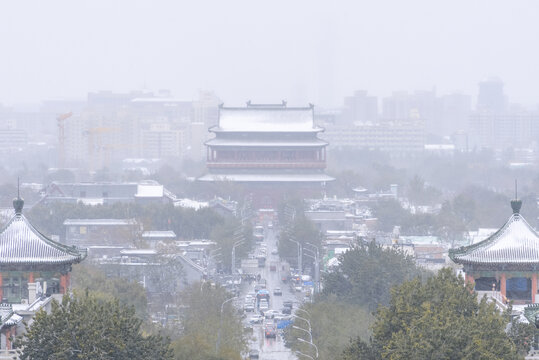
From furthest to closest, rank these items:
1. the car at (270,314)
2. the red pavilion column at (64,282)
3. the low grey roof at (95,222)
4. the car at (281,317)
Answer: the low grey roof at (95,222), the car at (270,314), the car at (281,317), the red pavilion column at (64,282)

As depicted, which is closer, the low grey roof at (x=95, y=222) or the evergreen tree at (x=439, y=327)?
the evergreen tree at (x=439, y=327)

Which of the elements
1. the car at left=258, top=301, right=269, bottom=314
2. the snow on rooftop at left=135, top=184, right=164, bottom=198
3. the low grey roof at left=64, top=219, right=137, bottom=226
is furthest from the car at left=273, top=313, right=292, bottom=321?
the snow on rooftop at left=135, top=184, right=164, bottom=198

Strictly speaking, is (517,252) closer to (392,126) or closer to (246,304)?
(246,304)

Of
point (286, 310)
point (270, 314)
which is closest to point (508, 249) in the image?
point (270, 314)

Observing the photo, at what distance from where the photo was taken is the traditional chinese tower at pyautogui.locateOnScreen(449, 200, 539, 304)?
39.5 metres

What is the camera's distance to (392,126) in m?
194

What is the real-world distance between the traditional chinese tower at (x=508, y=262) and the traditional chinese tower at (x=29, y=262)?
895 centimetres

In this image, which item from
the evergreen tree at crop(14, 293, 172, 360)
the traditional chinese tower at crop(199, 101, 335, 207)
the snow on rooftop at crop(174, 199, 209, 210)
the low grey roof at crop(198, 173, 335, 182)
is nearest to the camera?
the evergreen tree at crop(14, 293, 172, 360)

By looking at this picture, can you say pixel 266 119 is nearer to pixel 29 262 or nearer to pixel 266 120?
pixel 266 120

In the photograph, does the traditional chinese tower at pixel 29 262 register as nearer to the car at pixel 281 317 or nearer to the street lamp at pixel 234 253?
the car at pixel 281 317

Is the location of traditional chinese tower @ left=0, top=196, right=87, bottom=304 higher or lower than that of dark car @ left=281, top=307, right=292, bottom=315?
higher

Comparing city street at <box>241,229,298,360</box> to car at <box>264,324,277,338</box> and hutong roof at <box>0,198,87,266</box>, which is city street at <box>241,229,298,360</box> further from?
hutong roof at <box>0,198,87,266</box>

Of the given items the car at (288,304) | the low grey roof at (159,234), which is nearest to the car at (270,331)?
the car at (288,304)

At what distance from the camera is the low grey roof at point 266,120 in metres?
115
